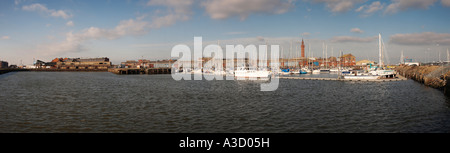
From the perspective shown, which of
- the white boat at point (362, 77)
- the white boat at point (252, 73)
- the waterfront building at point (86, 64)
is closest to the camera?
the white boat at point (362, 77)

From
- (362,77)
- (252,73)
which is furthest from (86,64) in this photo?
(362,77)

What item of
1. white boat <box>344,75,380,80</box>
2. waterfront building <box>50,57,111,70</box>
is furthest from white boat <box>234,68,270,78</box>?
waterfront building <box>50,57,111,70</box>

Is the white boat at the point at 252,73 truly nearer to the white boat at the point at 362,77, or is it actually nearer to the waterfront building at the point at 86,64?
the white boat at the point at 362,77

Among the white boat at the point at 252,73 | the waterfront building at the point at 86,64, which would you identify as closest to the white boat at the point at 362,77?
the white boat at the point at 252,73

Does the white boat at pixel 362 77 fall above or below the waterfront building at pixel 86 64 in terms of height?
below

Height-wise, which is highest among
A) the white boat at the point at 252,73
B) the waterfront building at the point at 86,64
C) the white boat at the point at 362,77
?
the waterfront building at the point at 86,64

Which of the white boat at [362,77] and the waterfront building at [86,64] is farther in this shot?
the waterfront building at [86,64]

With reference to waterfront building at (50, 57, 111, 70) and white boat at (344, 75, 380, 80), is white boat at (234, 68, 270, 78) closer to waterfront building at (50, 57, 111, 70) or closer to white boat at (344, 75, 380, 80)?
white boat at (344, 75, 380, 80)

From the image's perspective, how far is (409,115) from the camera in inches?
778
